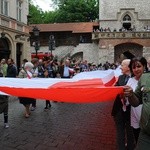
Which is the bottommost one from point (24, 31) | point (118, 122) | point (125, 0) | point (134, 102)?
point (118, 122)

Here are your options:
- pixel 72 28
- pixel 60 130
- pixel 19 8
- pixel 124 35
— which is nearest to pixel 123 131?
pixel 60 130

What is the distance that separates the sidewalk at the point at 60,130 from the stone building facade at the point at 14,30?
15106 millimetres

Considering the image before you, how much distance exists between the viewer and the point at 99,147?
7379 mm

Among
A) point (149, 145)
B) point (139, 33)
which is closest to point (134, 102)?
point (149, 145)

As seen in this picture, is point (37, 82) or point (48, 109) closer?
point (37, 82)

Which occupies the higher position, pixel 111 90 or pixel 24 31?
pixel 24 31

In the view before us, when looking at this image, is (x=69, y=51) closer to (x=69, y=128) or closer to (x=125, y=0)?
(x=125, y=0)

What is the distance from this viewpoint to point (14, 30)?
93.1ft

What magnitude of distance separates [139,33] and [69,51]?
10.6 meters

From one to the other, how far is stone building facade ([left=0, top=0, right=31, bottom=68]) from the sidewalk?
49.6ft

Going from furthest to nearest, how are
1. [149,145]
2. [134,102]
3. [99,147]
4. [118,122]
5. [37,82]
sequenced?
[99,147] → [37,82] → [118,122] → [134,102] → [149,145]

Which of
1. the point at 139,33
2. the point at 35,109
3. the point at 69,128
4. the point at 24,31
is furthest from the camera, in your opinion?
the point at 139,33

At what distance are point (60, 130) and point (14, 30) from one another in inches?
805

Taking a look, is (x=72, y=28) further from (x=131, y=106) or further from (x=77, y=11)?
(x=131, y=106)
